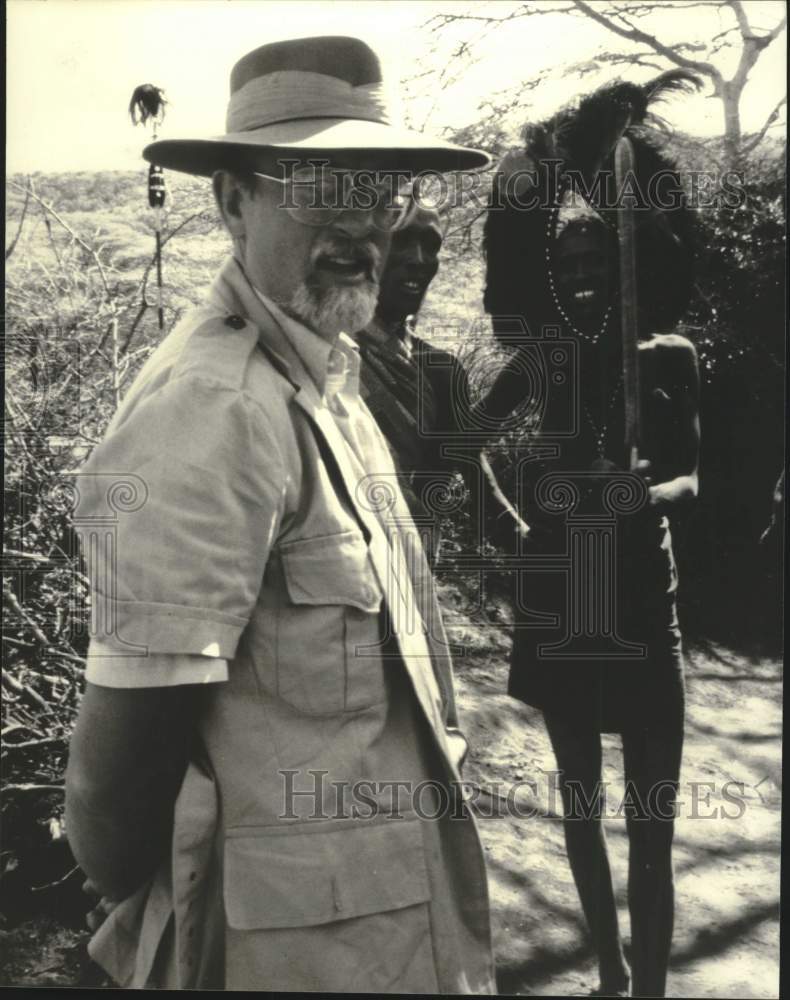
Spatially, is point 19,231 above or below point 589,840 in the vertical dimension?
above

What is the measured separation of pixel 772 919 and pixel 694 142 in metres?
2.00

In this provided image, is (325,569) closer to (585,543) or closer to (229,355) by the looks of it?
(229,355)

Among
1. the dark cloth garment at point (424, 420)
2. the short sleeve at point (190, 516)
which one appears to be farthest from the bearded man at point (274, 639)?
the dark cloth garment at point (424, 420)

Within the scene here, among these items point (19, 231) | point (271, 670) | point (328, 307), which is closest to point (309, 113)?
point (328, 307)

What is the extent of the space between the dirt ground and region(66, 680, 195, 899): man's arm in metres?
0.89

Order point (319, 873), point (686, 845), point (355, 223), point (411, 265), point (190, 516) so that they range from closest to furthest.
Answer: point (190, 516), point (319, 873), point (355, 223), point (411, 265), point (686, 845)

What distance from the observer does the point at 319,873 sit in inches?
88.2

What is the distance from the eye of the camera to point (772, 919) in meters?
2.86

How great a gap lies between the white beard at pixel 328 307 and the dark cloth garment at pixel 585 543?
586 mm

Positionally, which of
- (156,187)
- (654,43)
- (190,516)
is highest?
(654,43)

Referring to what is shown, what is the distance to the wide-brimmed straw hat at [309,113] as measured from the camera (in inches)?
90.5

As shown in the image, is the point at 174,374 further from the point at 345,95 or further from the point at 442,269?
the point at 442,269

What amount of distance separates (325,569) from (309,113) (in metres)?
0.95

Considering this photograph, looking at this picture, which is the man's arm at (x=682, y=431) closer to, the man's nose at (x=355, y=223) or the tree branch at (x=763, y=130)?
the tree branch at (x=763, y=130)
